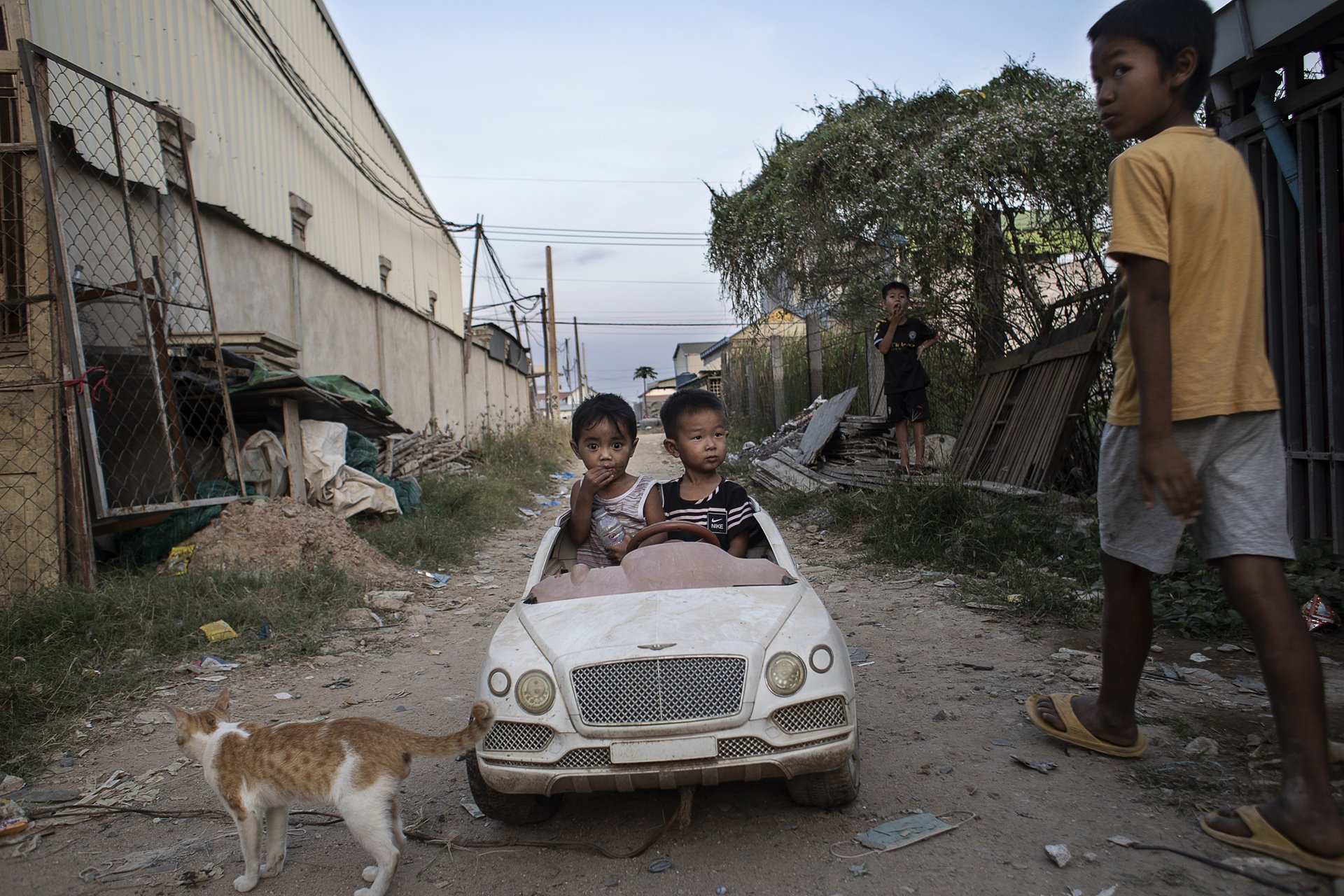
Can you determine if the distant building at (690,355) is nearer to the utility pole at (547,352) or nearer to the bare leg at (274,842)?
the utility pole at (547,352)

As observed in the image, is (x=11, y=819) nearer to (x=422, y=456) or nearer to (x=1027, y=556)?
(x=1027, y=556)

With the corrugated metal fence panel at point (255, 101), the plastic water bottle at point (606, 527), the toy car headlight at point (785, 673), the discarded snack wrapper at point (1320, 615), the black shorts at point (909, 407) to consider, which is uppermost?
the corrugated metal fence panel at point (255, 101)

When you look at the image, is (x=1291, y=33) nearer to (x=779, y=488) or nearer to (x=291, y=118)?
(x=779, y=488)

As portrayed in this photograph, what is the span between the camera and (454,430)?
58.0 feet

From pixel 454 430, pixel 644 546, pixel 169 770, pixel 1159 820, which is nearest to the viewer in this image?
pixel 1159 820

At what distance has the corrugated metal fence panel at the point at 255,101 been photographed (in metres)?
6.68

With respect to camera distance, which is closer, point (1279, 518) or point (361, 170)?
point (1279, 518)

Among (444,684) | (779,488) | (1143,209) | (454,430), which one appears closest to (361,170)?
(454,430)

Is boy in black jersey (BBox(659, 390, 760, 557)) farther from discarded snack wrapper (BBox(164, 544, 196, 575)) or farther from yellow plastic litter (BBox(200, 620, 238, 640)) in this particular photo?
discarded snack wrapper (BBox(164, 544, 196, 575))

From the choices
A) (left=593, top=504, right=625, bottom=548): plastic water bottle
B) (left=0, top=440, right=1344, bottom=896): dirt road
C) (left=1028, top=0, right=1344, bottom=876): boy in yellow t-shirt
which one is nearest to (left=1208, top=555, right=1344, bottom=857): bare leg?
(left=1028, top=0, right=1344, bottom=876): boy in yellow t-shirt

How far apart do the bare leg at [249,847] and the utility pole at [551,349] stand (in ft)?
84.3

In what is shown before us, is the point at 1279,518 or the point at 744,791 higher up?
the point at 1279,518

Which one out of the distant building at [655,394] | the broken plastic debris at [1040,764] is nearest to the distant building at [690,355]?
the distant building at [655,394]

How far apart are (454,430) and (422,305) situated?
386 centimetres
